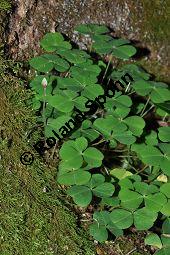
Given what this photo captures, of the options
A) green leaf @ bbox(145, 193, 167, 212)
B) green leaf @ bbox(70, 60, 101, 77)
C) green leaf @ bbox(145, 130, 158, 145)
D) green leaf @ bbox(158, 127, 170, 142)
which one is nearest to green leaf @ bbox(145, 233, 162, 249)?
green leaf @ bbox(145, 193, 167, 212)

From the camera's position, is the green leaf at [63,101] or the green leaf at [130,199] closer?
the green leaf at [130,199]

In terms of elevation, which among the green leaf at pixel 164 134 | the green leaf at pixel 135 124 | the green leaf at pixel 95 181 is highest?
the green leaf at pixel 164 134

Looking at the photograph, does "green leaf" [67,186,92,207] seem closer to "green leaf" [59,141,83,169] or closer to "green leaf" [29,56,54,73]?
"green leaf" [59,141,83,169]

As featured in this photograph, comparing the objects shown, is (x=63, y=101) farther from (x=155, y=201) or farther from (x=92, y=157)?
(x=155, y=201)

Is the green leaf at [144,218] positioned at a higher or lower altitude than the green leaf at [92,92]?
lower

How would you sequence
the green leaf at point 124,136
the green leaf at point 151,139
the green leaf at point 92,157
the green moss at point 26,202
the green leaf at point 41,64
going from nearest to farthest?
the green moss at point 26,202 < the green leaf at point 92,157 < the green leaf at point 124,136 < the green leaf at point 41,64 < the green leaf at point 151,139

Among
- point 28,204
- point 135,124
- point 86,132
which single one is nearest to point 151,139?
point 135,124

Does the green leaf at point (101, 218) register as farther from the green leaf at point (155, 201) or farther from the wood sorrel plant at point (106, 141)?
the green leaf at point (155, 201)

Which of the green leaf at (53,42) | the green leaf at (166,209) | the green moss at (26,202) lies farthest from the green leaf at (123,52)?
the green leaf at (166,209)
